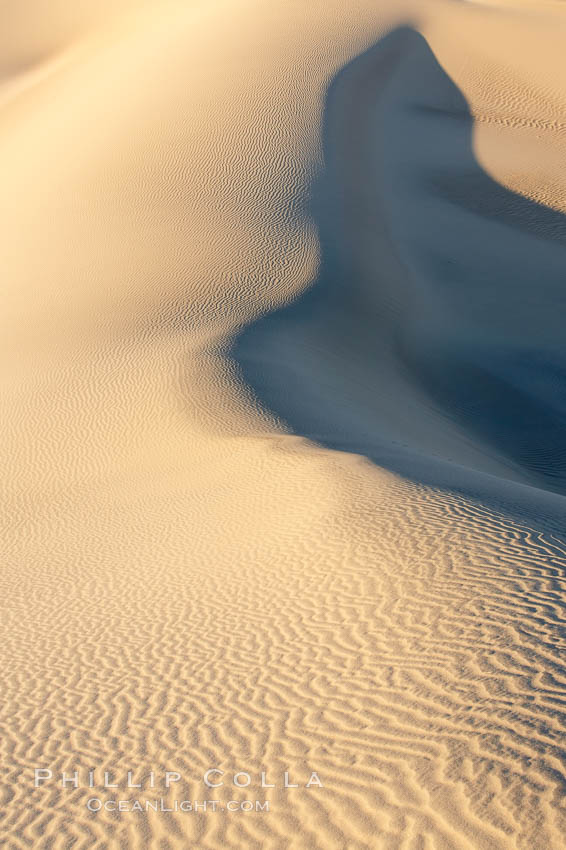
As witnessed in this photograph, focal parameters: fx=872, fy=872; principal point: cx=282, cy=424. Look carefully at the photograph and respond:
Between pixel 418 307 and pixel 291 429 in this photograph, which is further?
pixel 418 307

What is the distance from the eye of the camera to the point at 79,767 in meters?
4.89

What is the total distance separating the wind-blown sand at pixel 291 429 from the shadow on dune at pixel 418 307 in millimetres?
72

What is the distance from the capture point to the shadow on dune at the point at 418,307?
36.9 feet

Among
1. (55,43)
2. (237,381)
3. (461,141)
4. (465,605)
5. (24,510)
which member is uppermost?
(55,43)

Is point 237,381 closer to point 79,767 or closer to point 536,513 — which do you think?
point 536,513

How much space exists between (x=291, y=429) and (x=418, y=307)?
20.9 feet

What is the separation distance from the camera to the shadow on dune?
11.3m

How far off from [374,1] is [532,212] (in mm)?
9647

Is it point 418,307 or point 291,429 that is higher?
point 291,429

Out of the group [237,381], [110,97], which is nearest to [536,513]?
[237,381]

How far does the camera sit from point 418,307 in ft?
50.6

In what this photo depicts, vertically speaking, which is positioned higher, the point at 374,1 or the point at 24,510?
the point at 374,1

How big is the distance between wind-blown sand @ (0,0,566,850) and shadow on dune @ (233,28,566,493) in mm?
72

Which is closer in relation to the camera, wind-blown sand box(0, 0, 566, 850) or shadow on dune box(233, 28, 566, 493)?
wind-blown sand box(0, 0, 566, 850)
